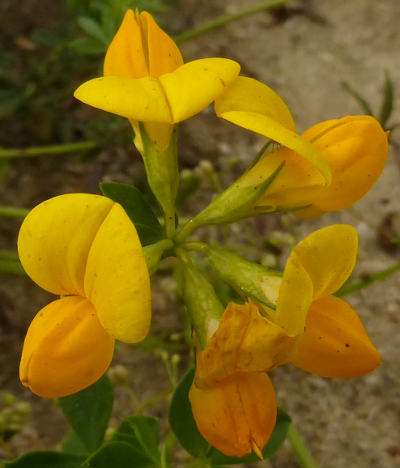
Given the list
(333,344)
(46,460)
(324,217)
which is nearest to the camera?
(333,344)

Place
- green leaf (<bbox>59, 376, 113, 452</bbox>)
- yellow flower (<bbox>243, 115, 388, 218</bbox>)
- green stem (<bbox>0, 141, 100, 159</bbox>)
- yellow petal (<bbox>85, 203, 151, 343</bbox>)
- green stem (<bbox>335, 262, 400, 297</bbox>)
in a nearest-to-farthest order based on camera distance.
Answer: yellow petal (<bbox>85, 203, 151, 343</bbox>) < yellow flower (<bbox>243, 115, 388, 218</bbox>) < green leaf (<bbox>59, 376, 113, 452</bbox>) < green stem (<bbox>335, 262, 400, 297</bbox>) < green stem (<bbox>0, 141, 100, 159</bbox>)

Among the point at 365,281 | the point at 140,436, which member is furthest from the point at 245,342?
the point at 365,281

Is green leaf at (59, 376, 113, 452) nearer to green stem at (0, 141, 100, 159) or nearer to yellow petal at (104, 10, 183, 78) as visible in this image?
yellow petal at (104, 10, 183, 78)

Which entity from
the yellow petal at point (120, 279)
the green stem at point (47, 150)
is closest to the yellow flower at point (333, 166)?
the yellow petal at point (120, 279)

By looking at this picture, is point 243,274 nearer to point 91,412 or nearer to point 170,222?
point 170,222

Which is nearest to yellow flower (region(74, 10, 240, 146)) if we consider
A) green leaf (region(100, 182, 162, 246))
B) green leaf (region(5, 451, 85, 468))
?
green leaf (region(100, 182, 162, 246))

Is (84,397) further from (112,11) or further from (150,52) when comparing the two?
(112,11)

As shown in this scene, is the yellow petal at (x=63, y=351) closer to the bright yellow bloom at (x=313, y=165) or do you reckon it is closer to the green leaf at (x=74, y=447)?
the bright yellow bloom at (x=313, y=165)
